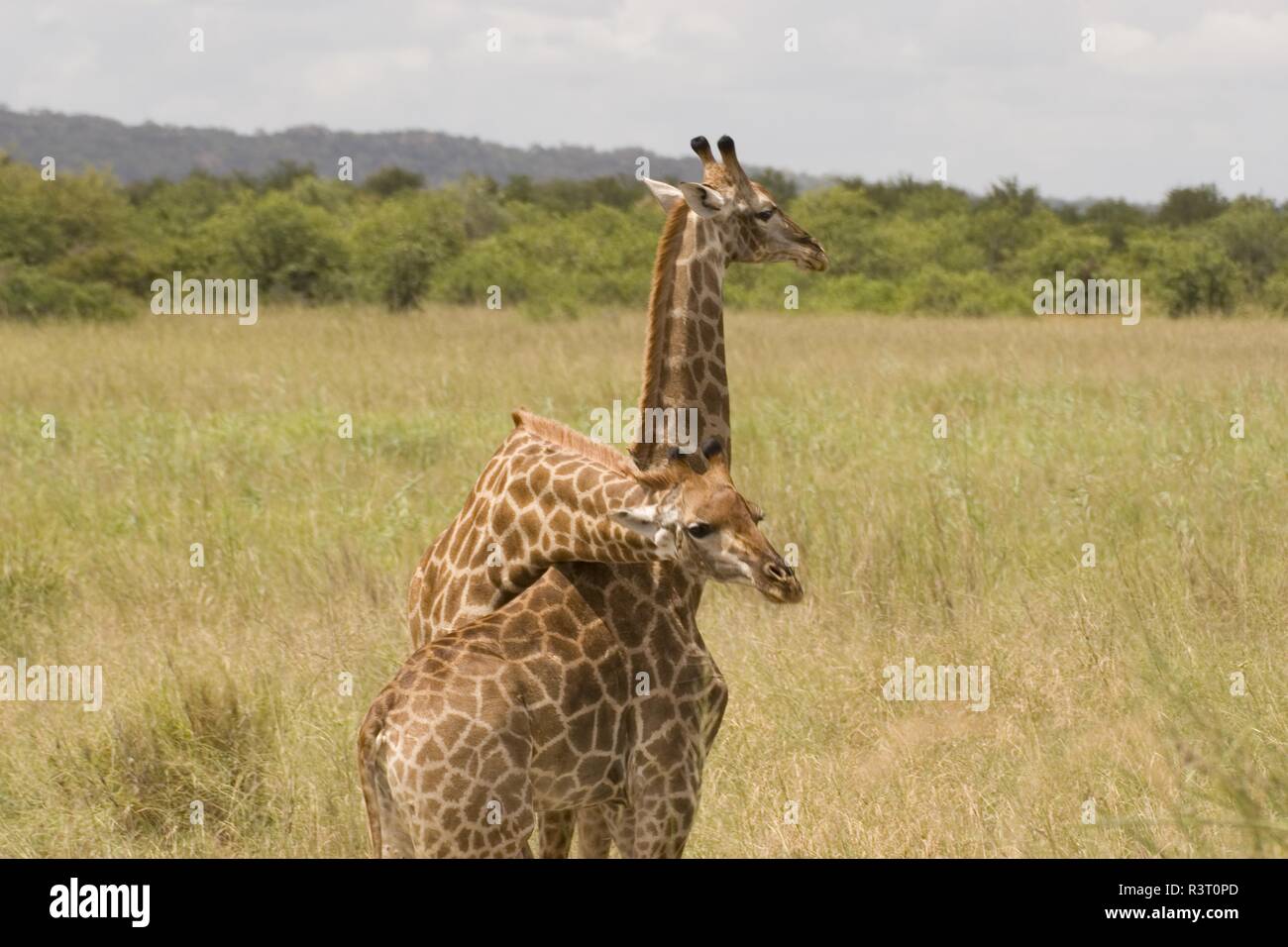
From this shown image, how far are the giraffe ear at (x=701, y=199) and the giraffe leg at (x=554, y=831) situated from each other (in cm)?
186

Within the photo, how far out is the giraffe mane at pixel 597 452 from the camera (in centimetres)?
423

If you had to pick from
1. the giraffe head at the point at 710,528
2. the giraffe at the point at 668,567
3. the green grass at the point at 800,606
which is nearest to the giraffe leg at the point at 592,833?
the giraffe at the point at 668,567

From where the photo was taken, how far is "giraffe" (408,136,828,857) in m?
4.48

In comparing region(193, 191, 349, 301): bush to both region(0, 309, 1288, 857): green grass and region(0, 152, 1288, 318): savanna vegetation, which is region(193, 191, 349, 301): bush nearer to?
region(0, 152, 1288, 318): savanna vegetation

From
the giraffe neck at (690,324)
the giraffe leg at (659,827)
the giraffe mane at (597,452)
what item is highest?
the giraffe neck at (690,324)

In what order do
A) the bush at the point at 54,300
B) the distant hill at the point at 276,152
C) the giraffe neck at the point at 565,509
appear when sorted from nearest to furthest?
the giraffe neck at the point at 565,509
the bush at the point at 54,300
the distant hill at the point at 276,152

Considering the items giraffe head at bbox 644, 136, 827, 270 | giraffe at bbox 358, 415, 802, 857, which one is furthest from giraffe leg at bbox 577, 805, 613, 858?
giraffe head at bbox 644, 136, 827, 270

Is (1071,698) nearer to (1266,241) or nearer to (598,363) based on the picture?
(598,363)

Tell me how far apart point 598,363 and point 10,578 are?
9130 mm

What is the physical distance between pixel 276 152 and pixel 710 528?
140 meters

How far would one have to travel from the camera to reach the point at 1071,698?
7031mm

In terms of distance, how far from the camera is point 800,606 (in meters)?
8.41

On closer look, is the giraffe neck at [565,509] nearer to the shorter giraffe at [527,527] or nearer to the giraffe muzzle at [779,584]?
the shorter giraffe at [527,527]
